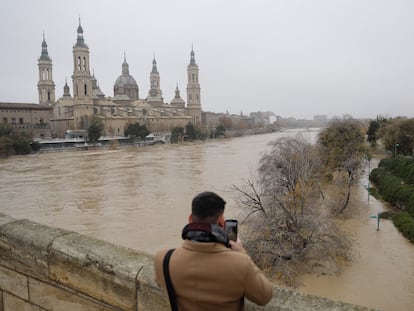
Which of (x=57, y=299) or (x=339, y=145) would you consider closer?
(x=57, y=299)

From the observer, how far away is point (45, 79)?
9112 cm

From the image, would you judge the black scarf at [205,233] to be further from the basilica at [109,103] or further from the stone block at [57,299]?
the basilica at [109,103]

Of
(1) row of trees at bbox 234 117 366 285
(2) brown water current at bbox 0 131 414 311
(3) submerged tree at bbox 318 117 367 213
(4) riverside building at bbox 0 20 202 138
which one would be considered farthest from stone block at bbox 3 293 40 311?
(4) riverside building at bbox 0 20 202 138

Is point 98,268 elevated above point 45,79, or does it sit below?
below

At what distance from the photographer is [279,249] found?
33.2ft

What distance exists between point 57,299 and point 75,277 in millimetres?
287

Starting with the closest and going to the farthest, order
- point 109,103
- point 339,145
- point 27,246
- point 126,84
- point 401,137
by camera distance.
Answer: point 27,246 < point 339,145 < point 401,137 < point 109,103 < point 126,84

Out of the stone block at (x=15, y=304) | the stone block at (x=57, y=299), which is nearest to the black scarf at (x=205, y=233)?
the stone block at (x=57, y=299)

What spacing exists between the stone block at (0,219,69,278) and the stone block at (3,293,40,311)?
0.84 feet

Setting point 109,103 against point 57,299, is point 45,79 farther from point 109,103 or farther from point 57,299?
point 57,299

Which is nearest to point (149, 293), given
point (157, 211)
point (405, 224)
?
point (405, 224)

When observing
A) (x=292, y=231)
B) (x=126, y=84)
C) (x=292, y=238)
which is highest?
(x=126, y=84)

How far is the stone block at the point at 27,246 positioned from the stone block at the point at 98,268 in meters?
0.10

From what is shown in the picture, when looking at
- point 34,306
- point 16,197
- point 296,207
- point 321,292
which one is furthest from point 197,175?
point 34,306
